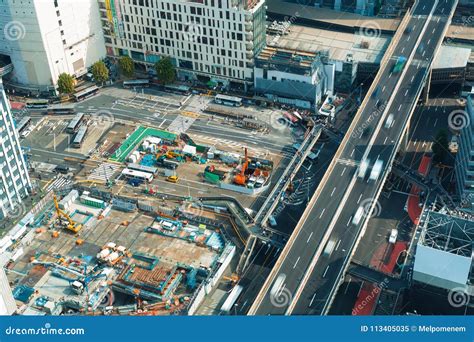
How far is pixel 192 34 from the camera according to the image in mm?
184875

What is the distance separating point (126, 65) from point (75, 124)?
89.2ft

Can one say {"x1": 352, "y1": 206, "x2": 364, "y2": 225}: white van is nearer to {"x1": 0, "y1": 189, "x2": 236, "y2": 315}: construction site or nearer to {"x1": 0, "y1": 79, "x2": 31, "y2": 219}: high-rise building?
{"x1": 0, "y1": 189, "x2": 236, "y2": 315}: construction site

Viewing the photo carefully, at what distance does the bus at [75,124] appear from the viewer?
568 ft

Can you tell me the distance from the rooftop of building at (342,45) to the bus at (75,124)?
193ft

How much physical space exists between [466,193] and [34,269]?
310 feet

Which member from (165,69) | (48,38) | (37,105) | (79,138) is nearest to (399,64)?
(165,69)

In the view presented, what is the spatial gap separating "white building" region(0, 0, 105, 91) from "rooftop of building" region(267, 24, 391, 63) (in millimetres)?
54575

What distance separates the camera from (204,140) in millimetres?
167875

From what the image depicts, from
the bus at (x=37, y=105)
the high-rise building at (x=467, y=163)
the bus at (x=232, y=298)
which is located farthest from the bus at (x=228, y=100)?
the bus at (x=232, y=298)

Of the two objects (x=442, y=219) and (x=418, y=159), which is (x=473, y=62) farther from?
(x=442, y=219)

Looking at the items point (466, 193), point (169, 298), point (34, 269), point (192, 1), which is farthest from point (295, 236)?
point (192, 1)

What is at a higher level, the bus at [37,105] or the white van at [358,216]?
the bus at [37,105]

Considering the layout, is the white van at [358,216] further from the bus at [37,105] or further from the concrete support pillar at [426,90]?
the bus at [37,105]

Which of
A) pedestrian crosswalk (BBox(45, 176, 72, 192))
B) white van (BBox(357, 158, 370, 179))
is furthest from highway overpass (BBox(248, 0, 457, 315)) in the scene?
pedestrian crosswalk (BBox(45, 176, 72, 192))
